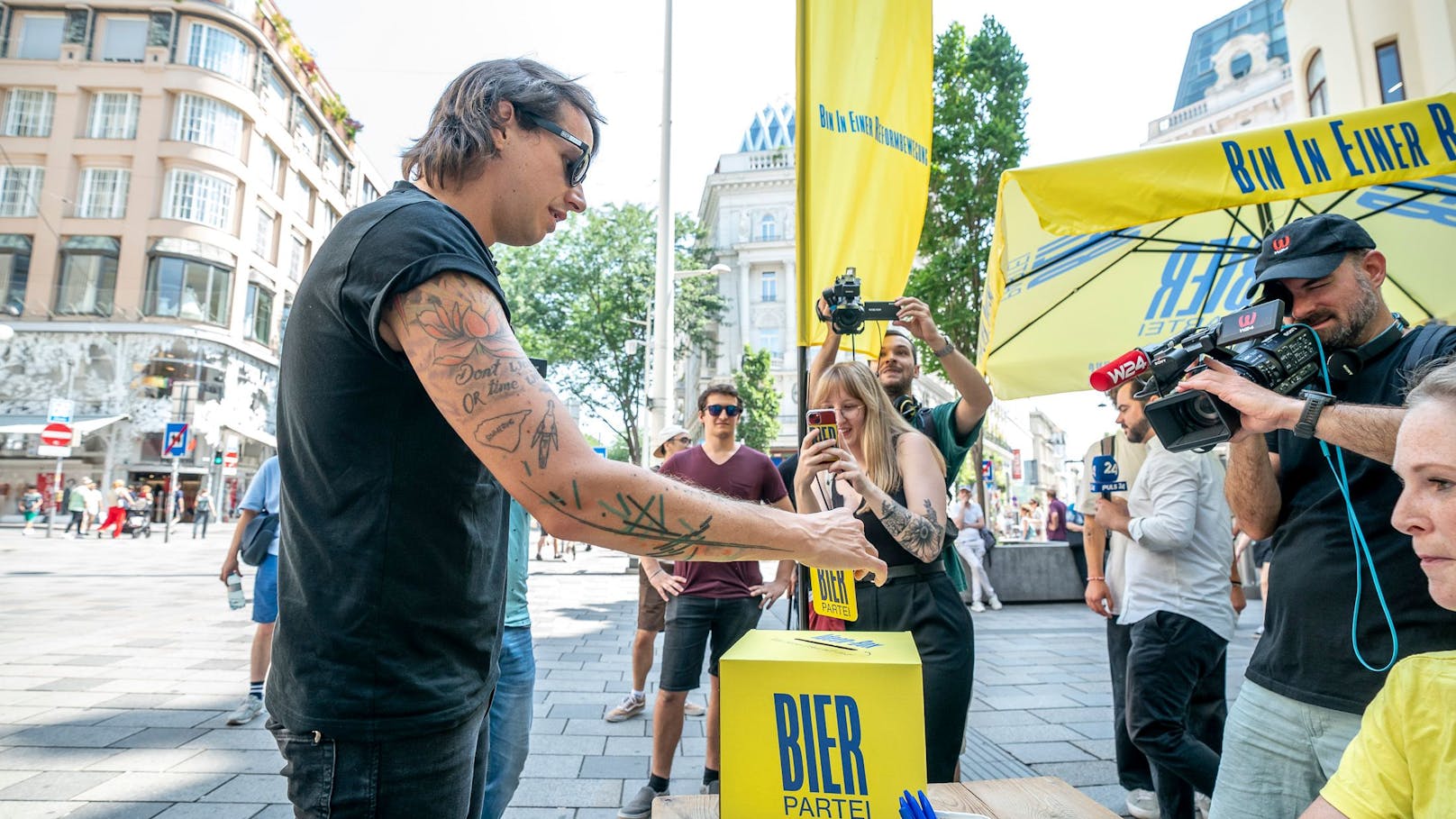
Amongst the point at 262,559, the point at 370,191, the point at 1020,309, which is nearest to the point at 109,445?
the point at 370,191

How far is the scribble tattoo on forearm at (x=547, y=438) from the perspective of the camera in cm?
120

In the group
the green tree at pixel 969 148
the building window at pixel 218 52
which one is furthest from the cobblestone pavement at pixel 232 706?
the building window at pixel 218 52

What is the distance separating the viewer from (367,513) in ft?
4.24

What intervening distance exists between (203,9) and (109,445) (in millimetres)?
19934

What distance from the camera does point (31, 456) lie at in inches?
1256

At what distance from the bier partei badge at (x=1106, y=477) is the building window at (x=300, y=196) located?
44.7 meters

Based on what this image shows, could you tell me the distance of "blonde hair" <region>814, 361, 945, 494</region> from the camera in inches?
119

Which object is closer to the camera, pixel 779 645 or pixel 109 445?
pixel 779 645

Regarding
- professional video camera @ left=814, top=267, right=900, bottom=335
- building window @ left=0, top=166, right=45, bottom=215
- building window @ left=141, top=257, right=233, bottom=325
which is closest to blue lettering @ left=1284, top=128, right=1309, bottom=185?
professional video camera @ left=814, top=267, right=900, bottom=335

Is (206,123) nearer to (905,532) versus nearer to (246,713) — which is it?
(246,713)

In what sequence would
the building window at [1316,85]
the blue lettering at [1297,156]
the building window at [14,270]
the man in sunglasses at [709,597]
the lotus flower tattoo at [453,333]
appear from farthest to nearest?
1. the building window at [14,270]
2. the building window at [1316,85]
3. the man in sunglasses at [709,597]
4. the blue lettering at [1297,156]
5. the lotus flower tattoo at [453,333]

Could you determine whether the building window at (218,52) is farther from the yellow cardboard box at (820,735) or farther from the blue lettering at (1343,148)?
the yellow cardboard box at (820,735)

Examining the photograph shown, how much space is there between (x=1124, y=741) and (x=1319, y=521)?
2.28 m

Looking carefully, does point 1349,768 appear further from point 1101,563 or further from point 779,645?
point 1101,563
